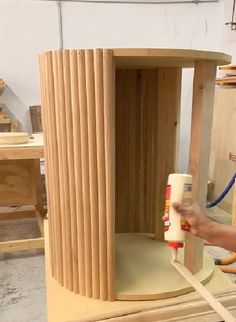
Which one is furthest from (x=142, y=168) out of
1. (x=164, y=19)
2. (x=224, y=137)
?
(x=164, y=19)

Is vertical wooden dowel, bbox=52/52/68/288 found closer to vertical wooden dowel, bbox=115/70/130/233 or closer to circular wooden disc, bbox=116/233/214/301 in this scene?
circular wooden disc, bbox=116/233/214/301

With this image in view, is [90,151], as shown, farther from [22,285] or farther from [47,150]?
[22,285]

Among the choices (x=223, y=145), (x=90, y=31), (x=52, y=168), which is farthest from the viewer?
(x=90, y=31)

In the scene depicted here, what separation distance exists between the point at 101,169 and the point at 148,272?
35 cm

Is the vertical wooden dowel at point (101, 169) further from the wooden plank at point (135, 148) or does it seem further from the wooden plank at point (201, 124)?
the wooden plank at point (135, 148)

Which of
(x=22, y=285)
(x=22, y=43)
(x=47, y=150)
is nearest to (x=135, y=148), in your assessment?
(x=47, y=150)

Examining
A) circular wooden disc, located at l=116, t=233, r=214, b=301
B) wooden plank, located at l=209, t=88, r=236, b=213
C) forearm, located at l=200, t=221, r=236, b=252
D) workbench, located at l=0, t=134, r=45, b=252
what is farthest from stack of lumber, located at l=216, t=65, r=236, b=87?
forearm, located at l=200, t=221, r=236, b=252

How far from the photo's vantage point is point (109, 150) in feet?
2.34

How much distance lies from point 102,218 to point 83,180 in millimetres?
93

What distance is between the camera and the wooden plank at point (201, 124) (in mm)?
777

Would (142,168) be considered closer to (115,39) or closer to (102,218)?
(102,218)

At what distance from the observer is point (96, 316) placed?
0.72m

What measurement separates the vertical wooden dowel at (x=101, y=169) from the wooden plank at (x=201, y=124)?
225 mm

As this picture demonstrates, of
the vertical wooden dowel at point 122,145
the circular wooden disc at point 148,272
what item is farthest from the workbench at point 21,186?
the circular wooden disc at point 148,272
